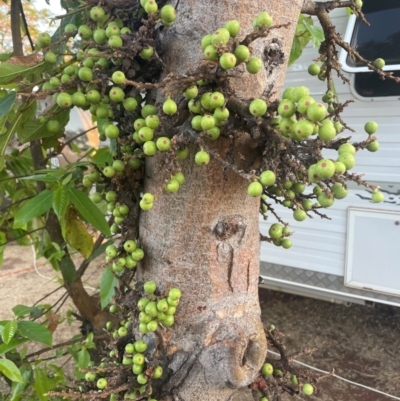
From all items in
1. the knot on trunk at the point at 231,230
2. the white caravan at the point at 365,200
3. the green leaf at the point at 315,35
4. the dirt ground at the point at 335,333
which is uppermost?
the green leaf at the point at 315,35

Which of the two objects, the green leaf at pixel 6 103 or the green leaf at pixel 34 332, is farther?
the green leaf at pixel 34 332

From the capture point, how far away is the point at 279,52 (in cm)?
84

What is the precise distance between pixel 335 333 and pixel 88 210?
3.34 metres

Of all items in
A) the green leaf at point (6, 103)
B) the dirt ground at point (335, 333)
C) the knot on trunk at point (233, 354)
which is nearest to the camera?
the knot on trunk at point (233, 354)

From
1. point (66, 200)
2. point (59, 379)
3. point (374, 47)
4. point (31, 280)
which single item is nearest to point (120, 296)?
point (66, 200)

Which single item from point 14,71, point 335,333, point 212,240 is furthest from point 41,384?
point 335,333

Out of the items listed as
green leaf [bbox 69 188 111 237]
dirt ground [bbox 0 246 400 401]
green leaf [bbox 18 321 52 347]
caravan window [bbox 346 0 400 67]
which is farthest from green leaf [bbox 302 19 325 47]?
dirt ground [bbox 0 246 400 401]

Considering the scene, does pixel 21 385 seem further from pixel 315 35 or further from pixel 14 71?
pixel 315 35

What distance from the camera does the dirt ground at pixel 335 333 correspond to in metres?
3.13

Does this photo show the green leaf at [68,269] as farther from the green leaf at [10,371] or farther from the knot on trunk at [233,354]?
the knot on trunk at [233,354]

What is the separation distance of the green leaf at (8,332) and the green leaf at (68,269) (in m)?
0.64

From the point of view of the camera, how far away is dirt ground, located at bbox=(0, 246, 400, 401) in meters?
3.13

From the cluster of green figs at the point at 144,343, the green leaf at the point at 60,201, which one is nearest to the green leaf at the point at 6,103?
the green leaf at the point at 60,201

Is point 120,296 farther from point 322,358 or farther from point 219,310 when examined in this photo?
point 322,358
